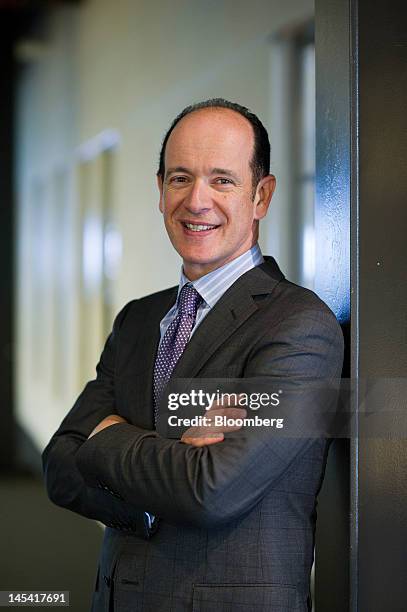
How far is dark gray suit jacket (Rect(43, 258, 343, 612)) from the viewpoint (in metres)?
1.14

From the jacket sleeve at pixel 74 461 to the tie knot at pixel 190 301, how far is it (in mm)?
179

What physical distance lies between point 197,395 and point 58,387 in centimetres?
412

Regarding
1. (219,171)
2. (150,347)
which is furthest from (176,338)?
(219,171)

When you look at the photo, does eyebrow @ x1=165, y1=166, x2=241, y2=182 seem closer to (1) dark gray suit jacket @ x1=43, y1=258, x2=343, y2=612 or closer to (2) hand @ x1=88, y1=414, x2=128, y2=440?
(1) dark gray suit jacket @ x1=43, y1=258, x2=343, y2=612

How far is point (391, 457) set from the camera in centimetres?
131

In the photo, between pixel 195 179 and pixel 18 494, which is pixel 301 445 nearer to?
pixel 195 179

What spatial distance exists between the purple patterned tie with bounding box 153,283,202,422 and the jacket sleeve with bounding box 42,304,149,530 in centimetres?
14

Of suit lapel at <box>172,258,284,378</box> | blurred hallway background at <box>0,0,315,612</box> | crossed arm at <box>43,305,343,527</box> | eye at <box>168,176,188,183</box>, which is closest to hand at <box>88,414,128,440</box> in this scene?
crossed arm at <box>43,305,343,527</box>

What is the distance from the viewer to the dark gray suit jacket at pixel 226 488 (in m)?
1.14

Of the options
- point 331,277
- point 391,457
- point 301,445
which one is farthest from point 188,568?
point 331,277

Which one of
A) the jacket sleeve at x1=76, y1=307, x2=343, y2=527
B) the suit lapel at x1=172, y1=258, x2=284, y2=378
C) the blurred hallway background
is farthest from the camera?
the blurred hallway background

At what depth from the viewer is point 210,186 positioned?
1.30 meters

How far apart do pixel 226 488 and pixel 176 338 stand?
307mm

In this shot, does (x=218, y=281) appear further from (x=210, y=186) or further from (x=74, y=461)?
(x=74, y=461)
